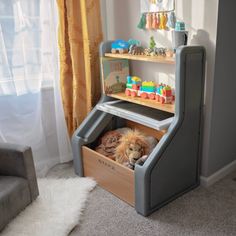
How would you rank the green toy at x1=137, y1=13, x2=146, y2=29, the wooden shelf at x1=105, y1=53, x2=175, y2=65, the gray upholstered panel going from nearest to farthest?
the gray upholstered panel < the wooden shelf at x1=105, y1=53, x2=175, y2=65 < the green toy at x1=137, y1=13, x2=146, y2=29

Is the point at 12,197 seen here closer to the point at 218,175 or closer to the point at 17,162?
the point at 17,162

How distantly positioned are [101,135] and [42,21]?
1.06 m

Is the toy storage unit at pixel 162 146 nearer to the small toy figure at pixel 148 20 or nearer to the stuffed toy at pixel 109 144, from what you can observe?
the stuffed toy at pixel 109 144

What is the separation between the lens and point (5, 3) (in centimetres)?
202

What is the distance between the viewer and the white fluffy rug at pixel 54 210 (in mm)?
1743

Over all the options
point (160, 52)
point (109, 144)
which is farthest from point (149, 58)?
point (109, 144)

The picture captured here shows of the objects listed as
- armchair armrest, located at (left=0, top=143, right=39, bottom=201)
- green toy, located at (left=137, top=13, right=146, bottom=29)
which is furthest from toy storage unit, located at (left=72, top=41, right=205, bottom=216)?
armchair armrest, located at (left=0, top=143, right=39, bottom=201)

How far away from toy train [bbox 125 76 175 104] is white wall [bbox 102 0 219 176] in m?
0.13

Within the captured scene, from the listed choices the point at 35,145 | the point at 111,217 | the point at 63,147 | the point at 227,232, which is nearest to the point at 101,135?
the point at 63,147

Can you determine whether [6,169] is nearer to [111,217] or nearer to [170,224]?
[111,217]

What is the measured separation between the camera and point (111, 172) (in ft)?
6.70

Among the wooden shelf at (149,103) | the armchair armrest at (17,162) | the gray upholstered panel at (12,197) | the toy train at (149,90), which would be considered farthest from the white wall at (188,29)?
the gray upholstered panel at (12,197)

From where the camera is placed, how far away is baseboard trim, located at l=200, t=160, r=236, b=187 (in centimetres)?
216

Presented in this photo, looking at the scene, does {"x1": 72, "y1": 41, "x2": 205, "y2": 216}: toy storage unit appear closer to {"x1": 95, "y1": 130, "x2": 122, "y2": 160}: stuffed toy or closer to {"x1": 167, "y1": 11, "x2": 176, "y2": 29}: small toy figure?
{"x1": 95, "y1": 130, "x2": 122, "y2": 160}: stuffed toy
